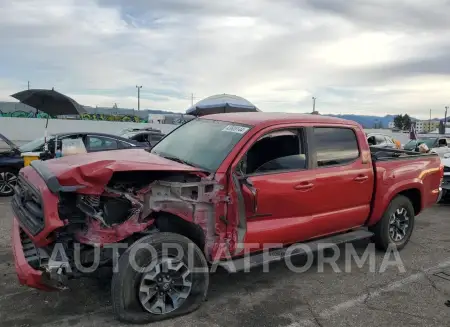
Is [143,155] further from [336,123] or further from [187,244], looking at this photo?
[336,123]

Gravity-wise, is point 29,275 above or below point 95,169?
below

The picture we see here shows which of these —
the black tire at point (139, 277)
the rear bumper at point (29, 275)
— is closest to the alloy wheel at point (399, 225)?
the black tire at point (139, 277)

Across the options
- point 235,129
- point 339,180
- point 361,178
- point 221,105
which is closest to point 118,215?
point 235,129

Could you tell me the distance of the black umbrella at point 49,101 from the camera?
426 inches

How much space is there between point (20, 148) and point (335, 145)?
7.49 m

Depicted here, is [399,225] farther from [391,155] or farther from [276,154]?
[276,154]

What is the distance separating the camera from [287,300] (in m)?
4.25

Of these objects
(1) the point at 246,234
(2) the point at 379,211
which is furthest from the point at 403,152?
(1) the point at 246,234

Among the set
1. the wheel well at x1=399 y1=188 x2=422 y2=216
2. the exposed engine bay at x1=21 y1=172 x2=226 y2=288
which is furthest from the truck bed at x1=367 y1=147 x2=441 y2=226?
the exposed engine bay at x1=21 y1=172 x2=226 y2=288

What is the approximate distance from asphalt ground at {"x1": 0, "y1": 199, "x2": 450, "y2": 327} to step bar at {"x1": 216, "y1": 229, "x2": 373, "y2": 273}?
38 centimetres

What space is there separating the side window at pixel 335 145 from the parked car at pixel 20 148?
20.1 feet

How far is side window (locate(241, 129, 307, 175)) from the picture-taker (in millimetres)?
4305

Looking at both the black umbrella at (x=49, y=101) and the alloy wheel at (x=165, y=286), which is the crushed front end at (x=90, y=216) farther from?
the black umbrella at (x=49, y=101)

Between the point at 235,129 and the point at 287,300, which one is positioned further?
the point at 235,129
